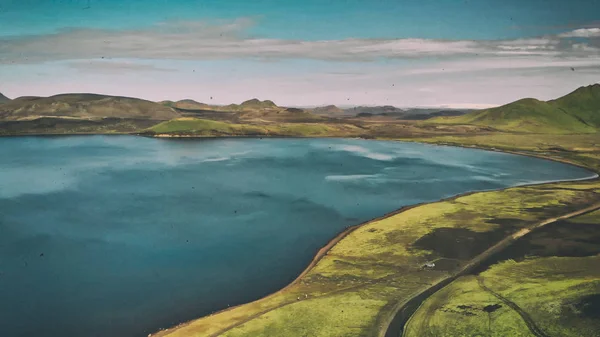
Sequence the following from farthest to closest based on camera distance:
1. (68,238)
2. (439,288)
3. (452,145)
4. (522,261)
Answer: (452,145)
(68,238)
(522,261)
(439,288)

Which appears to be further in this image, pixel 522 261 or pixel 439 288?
pixel 522 261

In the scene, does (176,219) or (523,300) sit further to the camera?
(176,219)

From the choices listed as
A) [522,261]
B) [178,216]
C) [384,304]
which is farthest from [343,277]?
[178,216]

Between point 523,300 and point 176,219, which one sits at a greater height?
point 176,219

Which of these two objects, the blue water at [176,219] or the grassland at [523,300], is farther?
the blue water at [176,219]

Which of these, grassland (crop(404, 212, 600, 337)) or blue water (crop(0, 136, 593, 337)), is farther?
blue water (crop(0, 136, 593, 337))

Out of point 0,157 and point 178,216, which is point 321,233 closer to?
point 178,216

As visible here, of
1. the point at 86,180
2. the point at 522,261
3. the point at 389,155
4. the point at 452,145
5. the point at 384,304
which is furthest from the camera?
the point at 452,145
